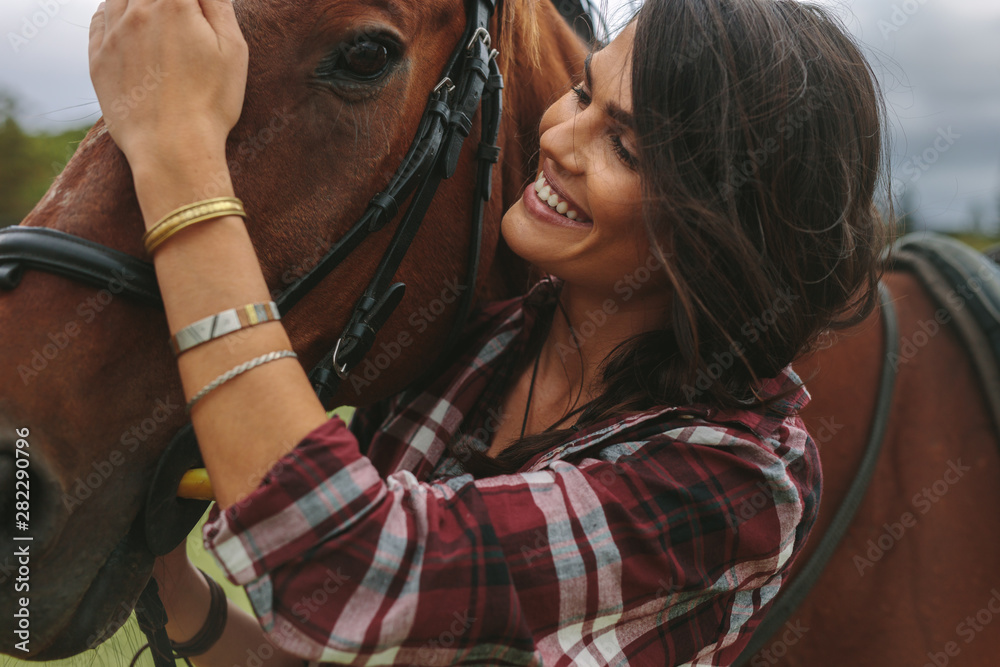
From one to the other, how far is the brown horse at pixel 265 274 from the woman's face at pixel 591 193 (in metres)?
0.25

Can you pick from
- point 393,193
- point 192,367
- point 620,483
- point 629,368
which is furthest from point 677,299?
point 192,367

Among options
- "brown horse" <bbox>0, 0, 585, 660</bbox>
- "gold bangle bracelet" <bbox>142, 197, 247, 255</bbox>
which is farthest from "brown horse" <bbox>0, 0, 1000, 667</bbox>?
"gold bangle bracelet" <bbox>142, 197, 247, 255</bbox>


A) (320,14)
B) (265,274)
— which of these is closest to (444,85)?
(320,14)

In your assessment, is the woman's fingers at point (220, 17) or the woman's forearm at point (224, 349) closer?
the woman's forearm at point (224, 349)

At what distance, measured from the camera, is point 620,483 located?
0.97m

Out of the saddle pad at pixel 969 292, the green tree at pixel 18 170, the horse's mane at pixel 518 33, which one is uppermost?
the green tree at pixel 18 170

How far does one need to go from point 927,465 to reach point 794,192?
902 millimetres

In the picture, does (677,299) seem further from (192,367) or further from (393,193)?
(192,367)

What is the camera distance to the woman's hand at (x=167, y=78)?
3.01 ft

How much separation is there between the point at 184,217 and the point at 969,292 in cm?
176

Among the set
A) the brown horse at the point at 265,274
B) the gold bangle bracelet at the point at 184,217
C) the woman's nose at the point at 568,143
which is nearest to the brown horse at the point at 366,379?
the brown horse at the point at 265,274

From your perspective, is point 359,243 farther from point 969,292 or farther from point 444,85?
point 969,292

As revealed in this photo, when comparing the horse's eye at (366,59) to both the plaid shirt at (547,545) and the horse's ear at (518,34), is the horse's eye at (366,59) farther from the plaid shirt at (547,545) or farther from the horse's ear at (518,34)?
the plaid shirt at (547,545)

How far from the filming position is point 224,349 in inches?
32.8
